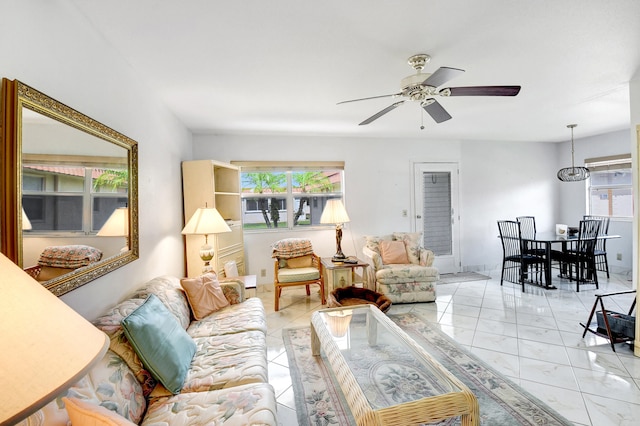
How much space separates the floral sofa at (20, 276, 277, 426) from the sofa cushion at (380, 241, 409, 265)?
2595 mm

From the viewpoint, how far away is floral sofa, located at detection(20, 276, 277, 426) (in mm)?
1215

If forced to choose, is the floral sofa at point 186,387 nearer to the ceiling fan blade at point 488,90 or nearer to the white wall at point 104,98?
the white wall at point 104,98

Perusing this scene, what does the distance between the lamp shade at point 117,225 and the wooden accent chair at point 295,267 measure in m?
2.05

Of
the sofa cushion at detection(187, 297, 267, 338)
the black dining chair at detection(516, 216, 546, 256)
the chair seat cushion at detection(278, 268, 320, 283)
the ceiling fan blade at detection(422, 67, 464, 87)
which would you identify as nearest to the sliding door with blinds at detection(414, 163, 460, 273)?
the black dining chair at detection(516, 216, 546, 256)

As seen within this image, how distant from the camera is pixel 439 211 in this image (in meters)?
5.54

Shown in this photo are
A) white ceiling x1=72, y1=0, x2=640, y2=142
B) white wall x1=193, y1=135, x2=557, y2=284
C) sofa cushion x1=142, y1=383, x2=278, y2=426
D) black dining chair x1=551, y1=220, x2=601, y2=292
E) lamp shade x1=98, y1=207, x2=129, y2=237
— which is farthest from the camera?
white wall x1=193, y1=135, x2=557, y2=284

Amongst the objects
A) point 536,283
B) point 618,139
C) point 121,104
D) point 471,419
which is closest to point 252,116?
point 121,104

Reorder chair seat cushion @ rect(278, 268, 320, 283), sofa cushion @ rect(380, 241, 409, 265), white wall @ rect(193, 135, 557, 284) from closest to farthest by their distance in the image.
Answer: chair seat cushion @ rect(278, 268, 320, 283) < sofa cushion @ rect(380, 241, 409, 265) < white wall @ rect(193, 135, 557, 284)

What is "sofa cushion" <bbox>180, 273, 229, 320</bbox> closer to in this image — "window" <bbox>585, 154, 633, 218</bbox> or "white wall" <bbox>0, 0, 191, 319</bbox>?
"white wall" <bbox>0, 0, 191, 319</bbox>

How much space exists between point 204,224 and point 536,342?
3254 mm

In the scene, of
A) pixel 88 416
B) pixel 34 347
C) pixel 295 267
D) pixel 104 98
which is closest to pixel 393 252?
pixel 295 267

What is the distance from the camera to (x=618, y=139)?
16.9ft

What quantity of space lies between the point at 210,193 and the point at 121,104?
5.59 ft

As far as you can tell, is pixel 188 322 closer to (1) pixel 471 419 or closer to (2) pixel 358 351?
(2) pixel 358 351
